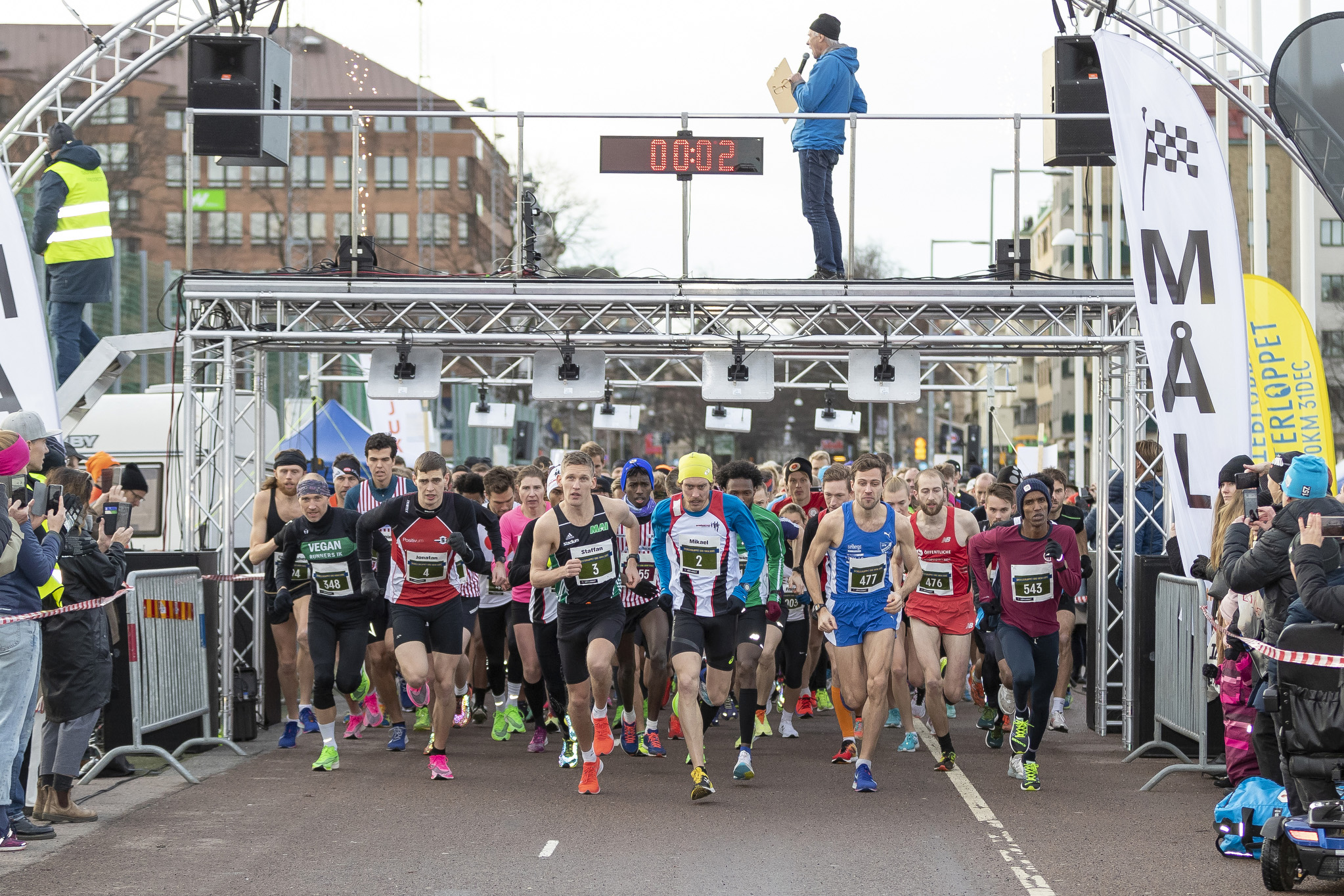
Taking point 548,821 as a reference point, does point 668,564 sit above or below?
above

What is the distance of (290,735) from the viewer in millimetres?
11898

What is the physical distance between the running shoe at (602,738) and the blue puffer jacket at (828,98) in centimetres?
650

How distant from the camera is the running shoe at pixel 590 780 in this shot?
9594 millimetres

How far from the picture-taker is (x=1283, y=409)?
12.8 meters

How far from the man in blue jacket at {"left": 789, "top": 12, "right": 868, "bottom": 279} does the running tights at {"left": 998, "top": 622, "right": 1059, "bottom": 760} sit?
4.72m

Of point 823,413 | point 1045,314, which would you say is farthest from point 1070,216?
point 1045,314

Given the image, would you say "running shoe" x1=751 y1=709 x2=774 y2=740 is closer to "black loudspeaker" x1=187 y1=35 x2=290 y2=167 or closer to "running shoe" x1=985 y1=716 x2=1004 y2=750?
"running shoe" x1=985 y1=716 x2=1004 y2=750

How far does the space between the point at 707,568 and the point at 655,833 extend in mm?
2027

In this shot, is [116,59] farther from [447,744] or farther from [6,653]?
[6,653]

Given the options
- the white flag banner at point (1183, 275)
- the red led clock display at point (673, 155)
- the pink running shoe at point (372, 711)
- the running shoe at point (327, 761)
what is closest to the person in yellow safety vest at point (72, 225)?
the pink running shoe at point (372, 711)

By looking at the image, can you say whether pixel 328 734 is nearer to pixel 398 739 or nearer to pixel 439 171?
pixel 398 739

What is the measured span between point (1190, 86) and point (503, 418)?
17.5m

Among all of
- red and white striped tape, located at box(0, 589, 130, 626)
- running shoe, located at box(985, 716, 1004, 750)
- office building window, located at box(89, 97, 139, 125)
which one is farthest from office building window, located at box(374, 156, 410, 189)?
red and white striped tape, located at box(0, 589, 130, 626)

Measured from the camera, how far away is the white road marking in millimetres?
7078
